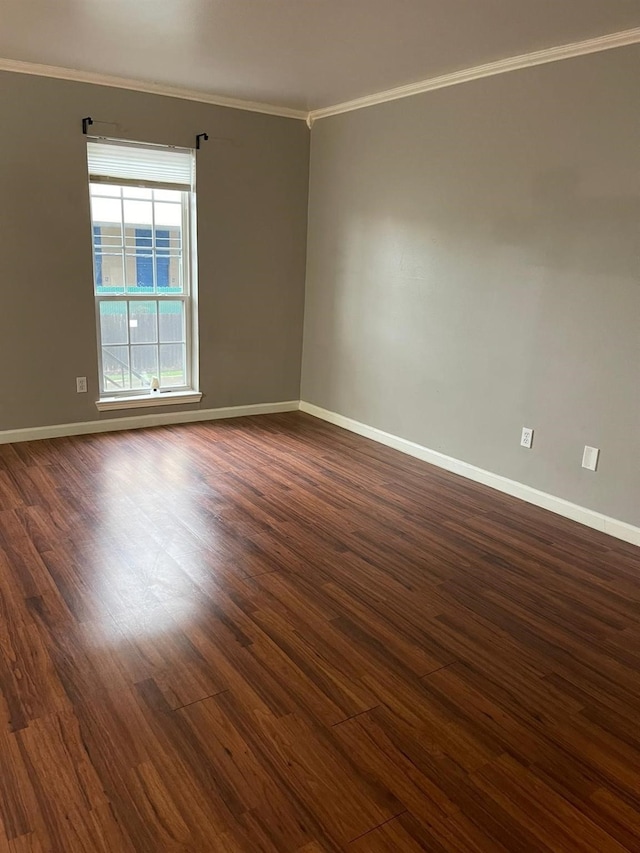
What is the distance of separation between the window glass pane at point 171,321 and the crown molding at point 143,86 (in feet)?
4.93

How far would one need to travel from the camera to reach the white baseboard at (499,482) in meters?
3.34

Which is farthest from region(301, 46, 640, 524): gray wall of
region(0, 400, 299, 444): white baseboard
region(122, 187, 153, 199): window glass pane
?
region(122, 187, 153, 199): window glass pane

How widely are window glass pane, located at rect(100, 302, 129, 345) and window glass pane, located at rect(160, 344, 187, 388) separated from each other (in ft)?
1.15

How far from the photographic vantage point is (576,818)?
1608mm


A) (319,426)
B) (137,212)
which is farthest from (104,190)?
(319,426)

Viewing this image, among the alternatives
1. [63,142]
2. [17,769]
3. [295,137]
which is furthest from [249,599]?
[295,137]

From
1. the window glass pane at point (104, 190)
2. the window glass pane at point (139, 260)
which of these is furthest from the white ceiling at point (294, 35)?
the window glass pane at point (139, 260)

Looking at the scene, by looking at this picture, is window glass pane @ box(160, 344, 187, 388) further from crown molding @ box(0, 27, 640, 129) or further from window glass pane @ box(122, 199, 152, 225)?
crown molding @ box(0, 27, 640, 129)

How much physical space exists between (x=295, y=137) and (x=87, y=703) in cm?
458

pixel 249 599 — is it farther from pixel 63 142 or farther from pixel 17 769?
pixel 63 142

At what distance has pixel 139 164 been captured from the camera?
14.9 ft

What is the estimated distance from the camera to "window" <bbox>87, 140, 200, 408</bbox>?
452 centimetres

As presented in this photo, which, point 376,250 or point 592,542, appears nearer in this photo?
point 592,542

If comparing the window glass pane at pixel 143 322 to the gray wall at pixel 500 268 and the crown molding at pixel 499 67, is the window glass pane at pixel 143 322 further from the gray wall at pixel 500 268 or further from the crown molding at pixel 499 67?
the crown molding at pixel 499 67
